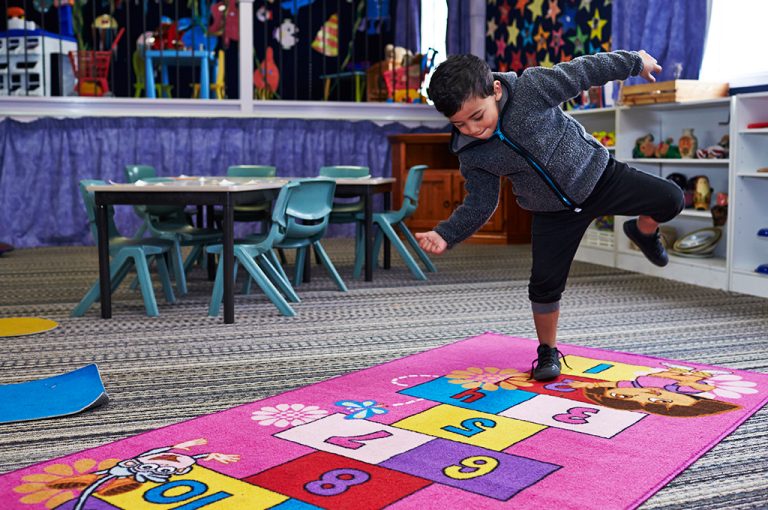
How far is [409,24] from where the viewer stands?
27.5 feet

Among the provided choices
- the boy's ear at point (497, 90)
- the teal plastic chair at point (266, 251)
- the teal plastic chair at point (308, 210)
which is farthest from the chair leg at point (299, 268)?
the boy's ear at point (497, 90)

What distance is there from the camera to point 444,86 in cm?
225

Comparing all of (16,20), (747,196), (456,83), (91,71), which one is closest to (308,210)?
(456,83)

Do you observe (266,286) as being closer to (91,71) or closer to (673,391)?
(673,391)

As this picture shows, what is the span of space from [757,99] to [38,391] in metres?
3.73

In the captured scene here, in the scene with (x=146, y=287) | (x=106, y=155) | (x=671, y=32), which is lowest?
(x=146, y=287)

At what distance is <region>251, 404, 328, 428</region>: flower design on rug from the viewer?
7.64ft

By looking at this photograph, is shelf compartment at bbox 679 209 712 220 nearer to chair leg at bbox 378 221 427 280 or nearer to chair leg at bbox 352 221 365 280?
chair leg at bbox 378 221 427 280

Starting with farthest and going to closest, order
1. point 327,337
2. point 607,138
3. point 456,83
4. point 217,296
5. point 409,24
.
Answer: point 409,24 < point 607,138 < point 217,296 < point 327,337 < point 456,83

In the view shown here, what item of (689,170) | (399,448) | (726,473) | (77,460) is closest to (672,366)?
(726,473)

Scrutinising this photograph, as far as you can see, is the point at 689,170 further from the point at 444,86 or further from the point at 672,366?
the point at 444,86

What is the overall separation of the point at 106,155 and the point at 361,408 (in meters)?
5.21

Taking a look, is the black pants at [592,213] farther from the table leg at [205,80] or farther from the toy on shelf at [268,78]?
the toy on shelf at [268,78]

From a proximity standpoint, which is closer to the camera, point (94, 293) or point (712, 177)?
point (94, 293)
